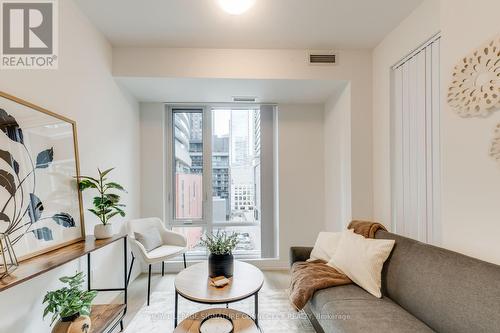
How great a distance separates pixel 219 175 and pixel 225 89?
1.29 m

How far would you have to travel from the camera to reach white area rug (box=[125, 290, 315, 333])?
2.11m

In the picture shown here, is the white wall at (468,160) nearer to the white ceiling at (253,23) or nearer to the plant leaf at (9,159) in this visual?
the white ceiling at (253,23)

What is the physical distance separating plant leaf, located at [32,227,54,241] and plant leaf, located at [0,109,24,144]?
565 mm

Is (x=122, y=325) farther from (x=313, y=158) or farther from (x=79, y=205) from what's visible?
(x=313, y=158)

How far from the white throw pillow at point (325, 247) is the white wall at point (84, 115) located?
6.81 ft

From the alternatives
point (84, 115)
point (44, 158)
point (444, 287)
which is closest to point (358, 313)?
point (444, 287)

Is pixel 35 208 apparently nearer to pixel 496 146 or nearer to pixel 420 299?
pixel 420 299

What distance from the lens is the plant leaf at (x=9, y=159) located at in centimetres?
137

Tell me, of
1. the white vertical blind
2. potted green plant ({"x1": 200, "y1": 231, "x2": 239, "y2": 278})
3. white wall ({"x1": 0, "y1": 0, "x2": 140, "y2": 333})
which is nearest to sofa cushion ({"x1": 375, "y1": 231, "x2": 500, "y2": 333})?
the white vertical blind

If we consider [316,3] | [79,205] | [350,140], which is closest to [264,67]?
[316,3]

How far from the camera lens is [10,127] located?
142 cm

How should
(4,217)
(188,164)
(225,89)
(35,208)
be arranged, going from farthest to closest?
1. (188,164)
2. (225,89)
3. (35,208)
4. (4,217)

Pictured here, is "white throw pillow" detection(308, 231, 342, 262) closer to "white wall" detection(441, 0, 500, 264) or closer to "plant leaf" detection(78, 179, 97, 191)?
"white wall" detection(441, 0, 500, 264)

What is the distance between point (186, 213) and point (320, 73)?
262 cm
